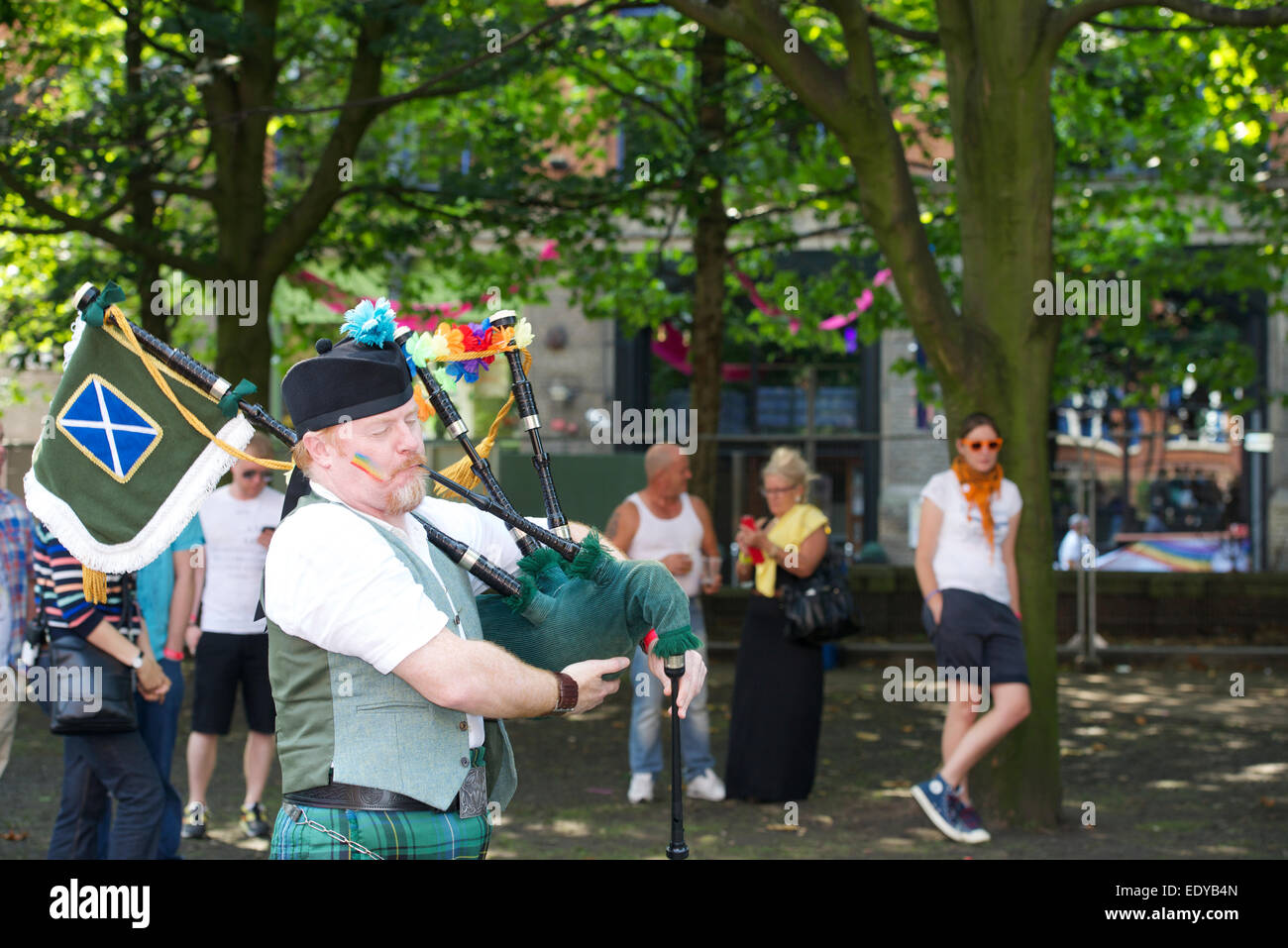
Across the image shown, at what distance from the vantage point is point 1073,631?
1384 cm

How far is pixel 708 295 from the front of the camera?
44.5 feet

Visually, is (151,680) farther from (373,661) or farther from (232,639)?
(373,661)

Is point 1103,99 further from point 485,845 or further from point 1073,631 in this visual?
point 485,845

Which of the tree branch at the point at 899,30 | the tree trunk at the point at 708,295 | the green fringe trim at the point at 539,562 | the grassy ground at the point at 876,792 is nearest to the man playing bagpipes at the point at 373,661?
the green fringe trim at the point at 539,562

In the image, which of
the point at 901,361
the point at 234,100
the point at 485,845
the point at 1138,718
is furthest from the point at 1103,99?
the point at 485,845

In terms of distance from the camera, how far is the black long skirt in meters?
7.66

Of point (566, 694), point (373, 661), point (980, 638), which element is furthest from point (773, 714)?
point (373, 661)

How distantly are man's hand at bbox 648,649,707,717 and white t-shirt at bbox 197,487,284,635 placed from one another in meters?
4.32

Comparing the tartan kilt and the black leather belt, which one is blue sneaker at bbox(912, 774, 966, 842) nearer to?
the tartan kilt

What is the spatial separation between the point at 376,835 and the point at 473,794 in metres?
0.27

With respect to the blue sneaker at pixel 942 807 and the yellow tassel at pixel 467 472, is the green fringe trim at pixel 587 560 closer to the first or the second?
the yellow tassel at pixel 467 472

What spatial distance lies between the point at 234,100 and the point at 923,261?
718cm

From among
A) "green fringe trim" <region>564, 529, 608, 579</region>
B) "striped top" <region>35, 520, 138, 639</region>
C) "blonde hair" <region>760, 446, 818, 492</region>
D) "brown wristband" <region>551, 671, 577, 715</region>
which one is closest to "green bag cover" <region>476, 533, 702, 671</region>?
"green fringe trim" <region>564, 529, 608, 579</region>

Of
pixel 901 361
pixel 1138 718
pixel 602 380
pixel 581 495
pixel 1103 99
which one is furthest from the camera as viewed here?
pixel 602 380
